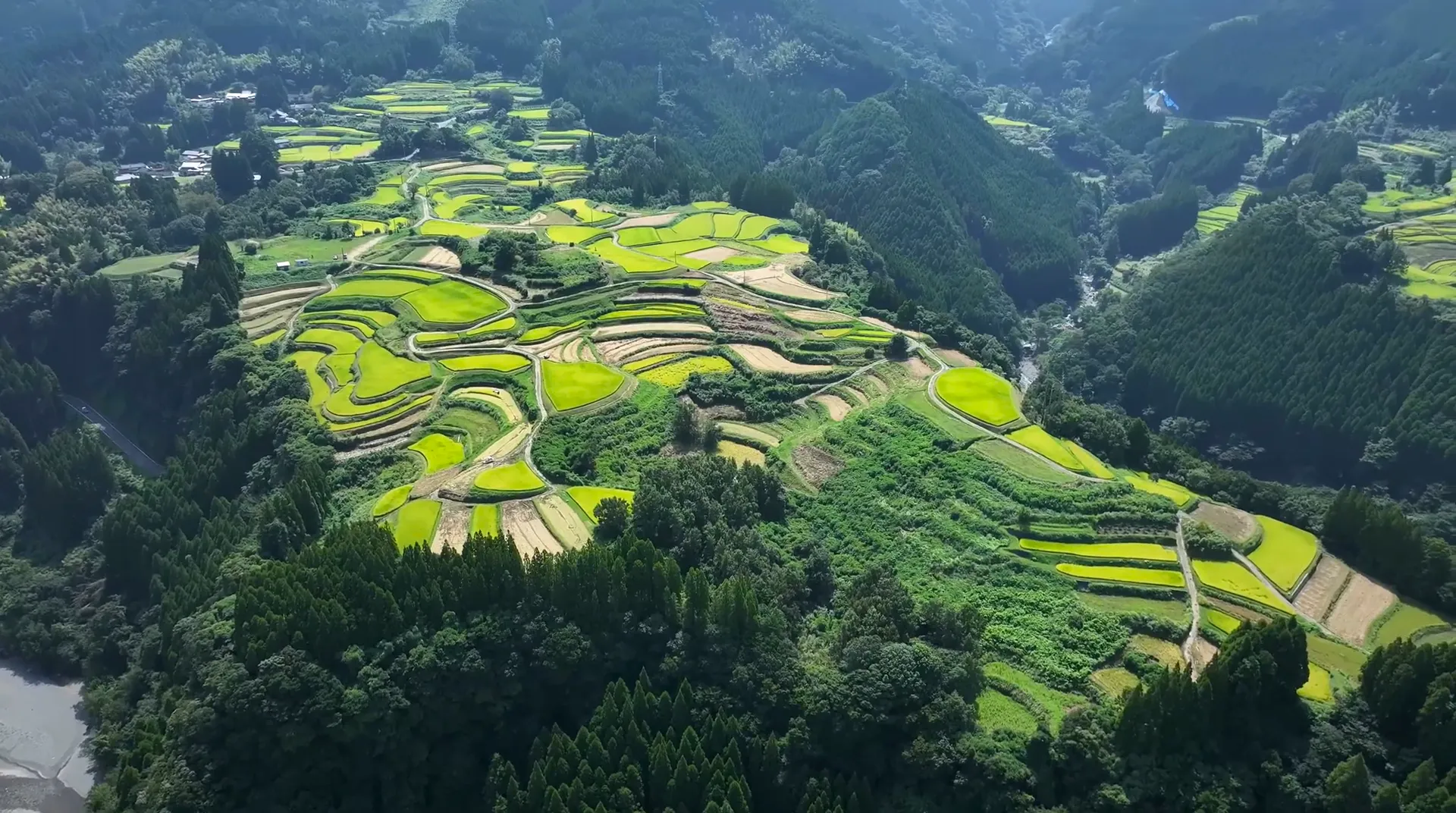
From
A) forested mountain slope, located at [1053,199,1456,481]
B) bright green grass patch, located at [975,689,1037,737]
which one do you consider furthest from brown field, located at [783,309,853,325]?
bright green grass patch, located at [975,689,1037,737]

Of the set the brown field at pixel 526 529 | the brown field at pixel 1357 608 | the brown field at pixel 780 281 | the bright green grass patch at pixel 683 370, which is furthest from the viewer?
the brown field at pixel 780 281

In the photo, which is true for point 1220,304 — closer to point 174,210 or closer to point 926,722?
point 926,722

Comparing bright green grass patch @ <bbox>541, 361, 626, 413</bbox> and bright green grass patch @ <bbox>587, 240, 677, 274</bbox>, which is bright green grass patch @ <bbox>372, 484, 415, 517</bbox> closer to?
bright green grass patch @ <bbox>541, 361, 626, 413</bbox>

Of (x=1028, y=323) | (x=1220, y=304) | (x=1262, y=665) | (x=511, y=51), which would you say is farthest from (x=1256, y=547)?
(x=511, y=51)

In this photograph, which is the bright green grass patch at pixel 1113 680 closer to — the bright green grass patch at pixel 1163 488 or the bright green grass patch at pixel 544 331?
the bright green grass patch at pixel 1163 488

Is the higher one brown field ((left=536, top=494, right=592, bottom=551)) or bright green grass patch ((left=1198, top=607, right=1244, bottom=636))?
bright green grass patch ((left=1198, top=607, right=1244, bottom=636))

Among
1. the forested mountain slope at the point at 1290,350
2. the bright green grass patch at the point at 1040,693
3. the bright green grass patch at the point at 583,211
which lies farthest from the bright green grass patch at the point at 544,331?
the forested mountain slope at the point at 1290,350
